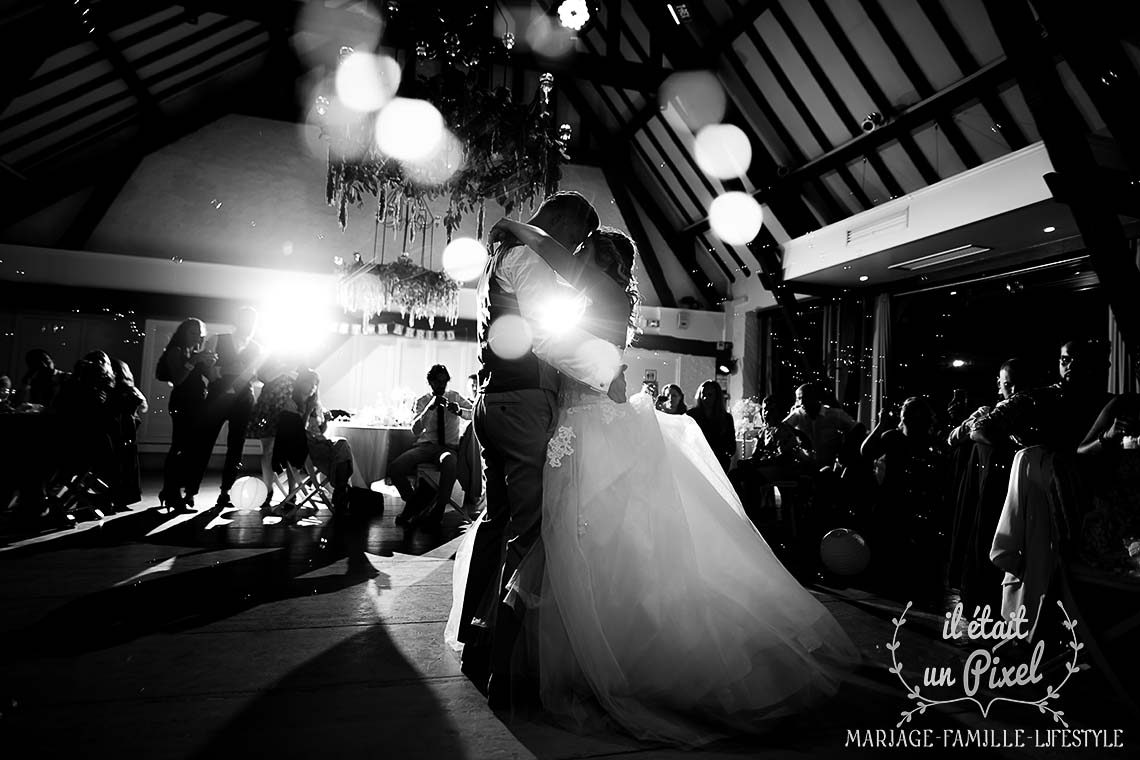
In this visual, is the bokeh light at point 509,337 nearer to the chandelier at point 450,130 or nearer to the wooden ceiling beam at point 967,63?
the chandelier at point 450,130

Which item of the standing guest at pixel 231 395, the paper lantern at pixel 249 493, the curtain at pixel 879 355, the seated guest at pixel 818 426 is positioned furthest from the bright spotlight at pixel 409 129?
the curtain at pixel 879 355

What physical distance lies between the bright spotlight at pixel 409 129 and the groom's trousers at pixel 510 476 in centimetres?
248

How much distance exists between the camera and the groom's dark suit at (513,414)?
1.85 meters

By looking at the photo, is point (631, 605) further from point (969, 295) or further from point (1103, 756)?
point (969, 295)

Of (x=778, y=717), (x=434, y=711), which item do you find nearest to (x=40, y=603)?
(x=434, y=711)

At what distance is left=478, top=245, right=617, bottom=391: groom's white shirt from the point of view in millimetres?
1830

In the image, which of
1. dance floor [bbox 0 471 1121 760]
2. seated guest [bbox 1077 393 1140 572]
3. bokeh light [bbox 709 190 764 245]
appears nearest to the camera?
dance floor [bbox 0 471 1121 760]

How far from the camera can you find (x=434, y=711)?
1753 millimetres

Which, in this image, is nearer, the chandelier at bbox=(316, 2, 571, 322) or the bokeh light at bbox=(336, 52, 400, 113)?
the bokeh light at bbox=(336, 52, 400, 113)

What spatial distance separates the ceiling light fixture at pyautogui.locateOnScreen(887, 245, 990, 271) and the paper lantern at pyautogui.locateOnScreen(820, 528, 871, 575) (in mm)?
4783

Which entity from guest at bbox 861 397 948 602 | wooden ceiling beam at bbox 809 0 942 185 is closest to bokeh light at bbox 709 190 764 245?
wooden ceiling beam at bbox 809 0 942 185

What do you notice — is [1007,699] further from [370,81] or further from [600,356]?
[370,81]

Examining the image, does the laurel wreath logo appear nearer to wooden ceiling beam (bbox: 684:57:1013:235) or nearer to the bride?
the bride

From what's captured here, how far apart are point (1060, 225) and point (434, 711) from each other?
6.97 meters
